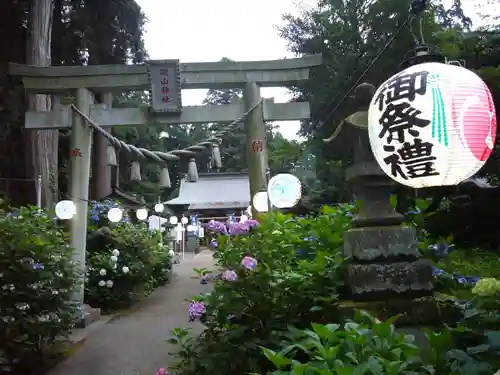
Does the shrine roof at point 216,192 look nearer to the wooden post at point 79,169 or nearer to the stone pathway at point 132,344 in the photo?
the stone pathway at point 132,344

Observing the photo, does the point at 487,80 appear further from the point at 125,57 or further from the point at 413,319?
the point at 125,57

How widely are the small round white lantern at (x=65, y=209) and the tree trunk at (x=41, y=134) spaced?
256cm

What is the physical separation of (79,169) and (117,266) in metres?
2.68

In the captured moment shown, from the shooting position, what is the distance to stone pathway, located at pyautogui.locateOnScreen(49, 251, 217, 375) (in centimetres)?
531

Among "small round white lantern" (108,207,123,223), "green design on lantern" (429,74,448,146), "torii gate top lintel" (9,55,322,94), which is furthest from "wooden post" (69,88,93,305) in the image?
"green design on lantern" (429,74,448,146)

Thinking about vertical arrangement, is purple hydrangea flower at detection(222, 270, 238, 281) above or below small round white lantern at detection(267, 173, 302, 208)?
below

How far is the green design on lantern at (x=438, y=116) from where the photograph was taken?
2.73 m

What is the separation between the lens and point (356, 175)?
376 centimetres

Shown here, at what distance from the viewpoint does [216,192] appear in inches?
1366

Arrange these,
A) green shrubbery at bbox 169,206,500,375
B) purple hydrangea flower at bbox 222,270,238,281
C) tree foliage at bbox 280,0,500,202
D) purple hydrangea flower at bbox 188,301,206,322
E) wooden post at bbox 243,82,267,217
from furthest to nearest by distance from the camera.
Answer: tree foliage at bbox 280,0,500,202
wooden post at bbox 243,82,267,217
purple hydrangea flower at bbox 188,301,206,322
purple hydrangea flower at bbox 222,270,238,281
green shrubbery at bbox 169,206,500,375

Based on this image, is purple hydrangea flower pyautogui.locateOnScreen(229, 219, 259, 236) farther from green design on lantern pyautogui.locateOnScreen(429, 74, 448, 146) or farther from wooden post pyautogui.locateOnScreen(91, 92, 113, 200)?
wooden post pyautogui.locateOnScreen(91, 92, 113, 200)

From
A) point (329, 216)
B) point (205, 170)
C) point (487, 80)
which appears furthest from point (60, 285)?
point (205, 170)

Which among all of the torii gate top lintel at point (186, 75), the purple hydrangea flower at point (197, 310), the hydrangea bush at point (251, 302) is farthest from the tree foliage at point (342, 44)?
the purple hydrangea flower at point (197, 310)

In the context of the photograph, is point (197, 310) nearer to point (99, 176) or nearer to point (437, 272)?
point (437, 272)
